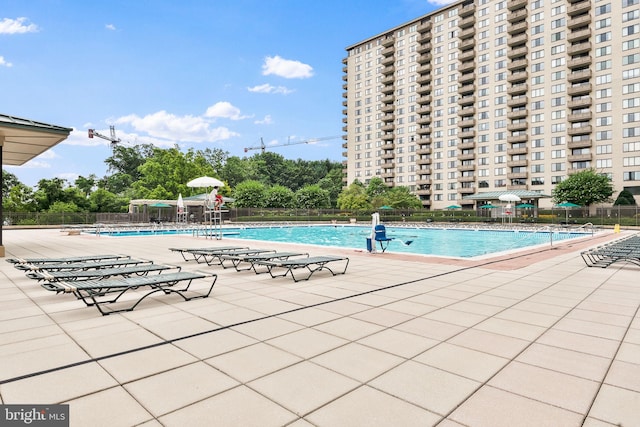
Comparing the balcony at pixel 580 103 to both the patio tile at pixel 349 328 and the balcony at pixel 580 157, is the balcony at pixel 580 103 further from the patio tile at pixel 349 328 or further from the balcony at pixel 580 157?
the patio tile at pixel 349 328

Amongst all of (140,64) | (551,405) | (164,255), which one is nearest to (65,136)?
(164,255)

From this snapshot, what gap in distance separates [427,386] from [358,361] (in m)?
0.80

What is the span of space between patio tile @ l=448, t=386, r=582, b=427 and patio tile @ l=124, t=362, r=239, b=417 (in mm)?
1976

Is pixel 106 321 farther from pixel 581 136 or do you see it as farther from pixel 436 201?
pixel 436 201

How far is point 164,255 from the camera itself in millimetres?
14227

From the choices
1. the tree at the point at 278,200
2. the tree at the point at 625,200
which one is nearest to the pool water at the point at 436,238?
the tree at the point at 278,200

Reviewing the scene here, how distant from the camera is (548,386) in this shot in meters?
3.50

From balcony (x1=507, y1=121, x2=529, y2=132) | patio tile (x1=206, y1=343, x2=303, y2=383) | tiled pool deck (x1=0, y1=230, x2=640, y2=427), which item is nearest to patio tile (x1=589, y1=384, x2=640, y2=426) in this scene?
tiled pool deck (x1=0, y1=230, x2=640, y2=427)

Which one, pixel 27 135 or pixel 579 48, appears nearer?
pixel 27 135

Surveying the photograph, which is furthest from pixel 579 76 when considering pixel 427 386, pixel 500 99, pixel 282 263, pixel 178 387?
pixel 178 387

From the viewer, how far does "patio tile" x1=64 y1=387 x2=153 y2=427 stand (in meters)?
2.88

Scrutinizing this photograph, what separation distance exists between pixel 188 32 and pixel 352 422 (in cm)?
5119

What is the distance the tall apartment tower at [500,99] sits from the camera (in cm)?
5978

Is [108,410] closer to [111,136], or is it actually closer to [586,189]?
[586,189]
